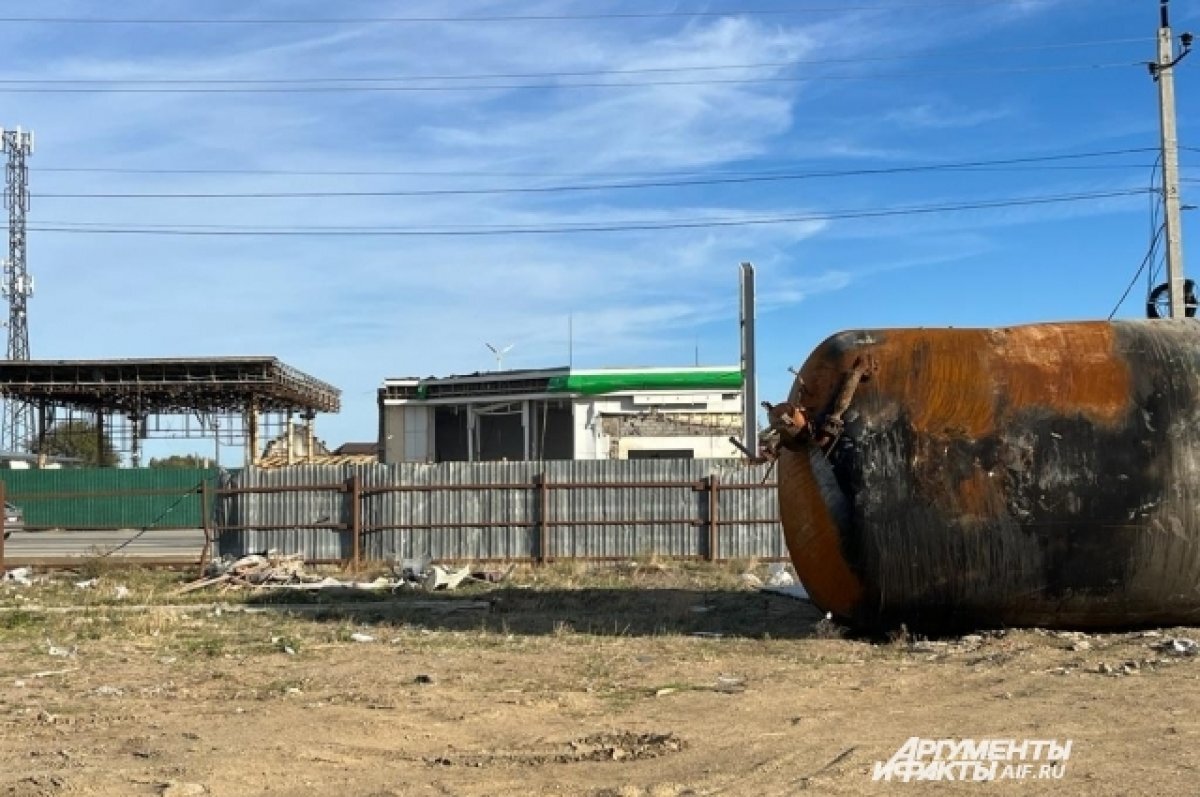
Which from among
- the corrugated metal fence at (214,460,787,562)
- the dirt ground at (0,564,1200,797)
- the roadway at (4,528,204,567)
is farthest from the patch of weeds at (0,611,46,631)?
the roadway at (4,528,204,567)

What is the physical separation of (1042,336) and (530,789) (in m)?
7.15

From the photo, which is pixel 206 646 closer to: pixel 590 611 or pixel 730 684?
pixel 590 611

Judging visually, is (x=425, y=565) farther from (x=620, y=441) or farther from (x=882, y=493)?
(x=620, y=441)

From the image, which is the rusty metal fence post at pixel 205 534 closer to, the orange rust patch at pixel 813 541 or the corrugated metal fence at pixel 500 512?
the corrugated metal fence at pixel 500 512

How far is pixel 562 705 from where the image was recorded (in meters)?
8.91

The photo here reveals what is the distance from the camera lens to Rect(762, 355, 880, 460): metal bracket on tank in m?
10.9

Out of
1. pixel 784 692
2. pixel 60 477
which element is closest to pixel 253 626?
pixel 784 692

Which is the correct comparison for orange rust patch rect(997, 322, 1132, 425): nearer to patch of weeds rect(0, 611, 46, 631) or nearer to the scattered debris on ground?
the scattered debris on ground

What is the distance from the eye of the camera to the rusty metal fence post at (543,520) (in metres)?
23.0

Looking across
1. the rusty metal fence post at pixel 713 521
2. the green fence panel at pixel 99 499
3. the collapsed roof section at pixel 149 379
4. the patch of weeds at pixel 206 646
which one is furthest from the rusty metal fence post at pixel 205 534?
the collapsed roof section at pixel 149 379

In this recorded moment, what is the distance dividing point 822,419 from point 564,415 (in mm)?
36209

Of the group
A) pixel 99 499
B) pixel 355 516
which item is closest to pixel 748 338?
pixel 355 516

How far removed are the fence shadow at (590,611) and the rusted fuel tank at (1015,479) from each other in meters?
1.74

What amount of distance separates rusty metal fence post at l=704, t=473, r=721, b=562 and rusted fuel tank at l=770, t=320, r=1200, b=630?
11993mm
